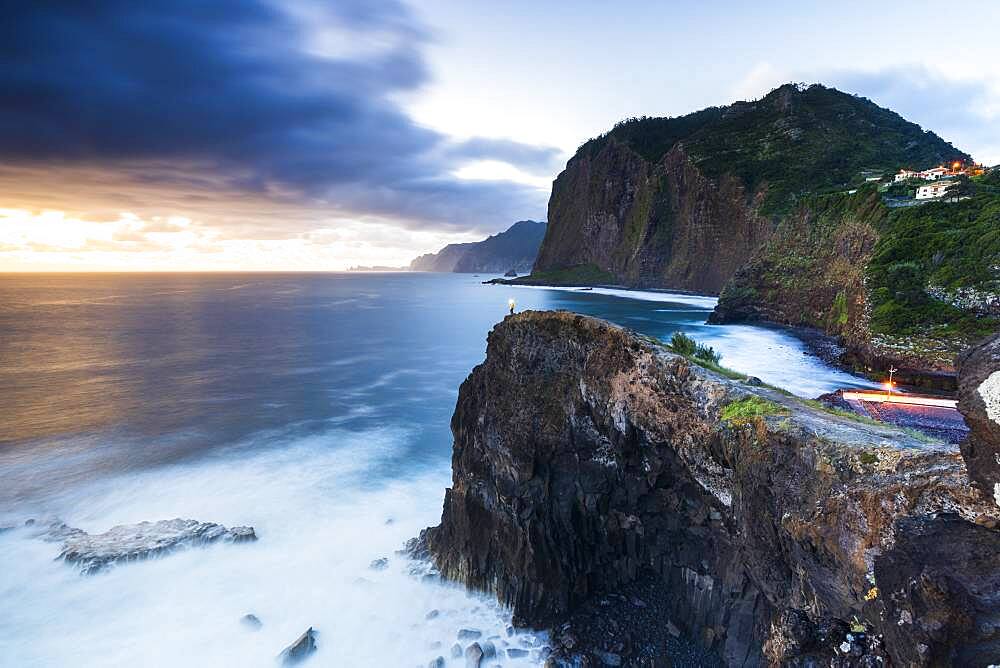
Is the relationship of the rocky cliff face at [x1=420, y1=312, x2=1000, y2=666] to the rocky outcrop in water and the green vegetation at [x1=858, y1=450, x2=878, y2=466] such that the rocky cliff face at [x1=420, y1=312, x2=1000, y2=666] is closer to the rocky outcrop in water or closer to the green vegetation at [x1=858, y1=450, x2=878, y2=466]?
the green vegetation at [x1=858, y1=450, x2=878, y2=466]

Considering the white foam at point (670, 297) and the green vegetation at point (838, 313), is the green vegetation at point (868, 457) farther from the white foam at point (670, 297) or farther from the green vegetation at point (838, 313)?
the white foam at point (670, 297)

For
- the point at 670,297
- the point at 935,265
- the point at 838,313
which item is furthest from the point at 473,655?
the point at 670,297

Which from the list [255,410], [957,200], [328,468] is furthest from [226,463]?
[957,200]

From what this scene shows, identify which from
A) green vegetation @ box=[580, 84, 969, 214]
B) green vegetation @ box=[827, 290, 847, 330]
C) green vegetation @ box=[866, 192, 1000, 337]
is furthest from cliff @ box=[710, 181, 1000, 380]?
green vegetation @ box=[580, 84, 969, 214]

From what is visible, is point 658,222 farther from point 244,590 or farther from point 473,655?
point 473,655

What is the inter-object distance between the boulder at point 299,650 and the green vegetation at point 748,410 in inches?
507

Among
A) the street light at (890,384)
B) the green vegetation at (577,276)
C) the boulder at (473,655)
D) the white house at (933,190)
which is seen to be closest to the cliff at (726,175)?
the green vegetation at (577,276)

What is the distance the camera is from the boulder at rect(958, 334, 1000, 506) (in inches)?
230

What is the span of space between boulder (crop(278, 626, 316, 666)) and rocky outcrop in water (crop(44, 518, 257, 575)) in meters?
7.08

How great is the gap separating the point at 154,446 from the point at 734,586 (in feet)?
109

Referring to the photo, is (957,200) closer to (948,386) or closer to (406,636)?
(948,386)

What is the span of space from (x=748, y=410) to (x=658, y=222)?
147m

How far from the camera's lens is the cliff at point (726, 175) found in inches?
4082

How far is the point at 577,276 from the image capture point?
600 feet
